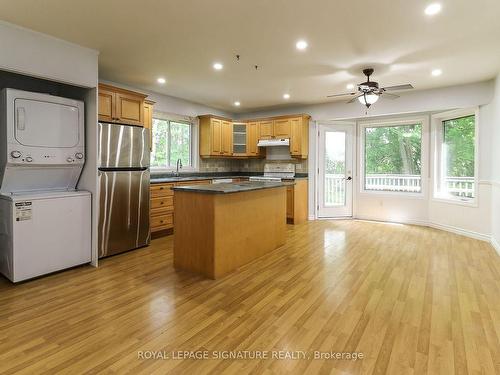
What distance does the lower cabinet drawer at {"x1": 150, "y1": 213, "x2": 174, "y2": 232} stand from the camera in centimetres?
466

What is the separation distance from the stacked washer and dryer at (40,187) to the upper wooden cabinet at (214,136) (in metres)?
3.04

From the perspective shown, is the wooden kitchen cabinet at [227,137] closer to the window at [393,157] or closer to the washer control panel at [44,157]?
the window at [393,157]

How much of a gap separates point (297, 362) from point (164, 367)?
2.62ft

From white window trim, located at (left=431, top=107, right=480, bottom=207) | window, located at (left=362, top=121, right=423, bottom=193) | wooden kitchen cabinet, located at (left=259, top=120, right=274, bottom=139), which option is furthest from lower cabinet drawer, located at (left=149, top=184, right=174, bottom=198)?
white window trim, located at (left=431, top=107, right=480, bottom=207)

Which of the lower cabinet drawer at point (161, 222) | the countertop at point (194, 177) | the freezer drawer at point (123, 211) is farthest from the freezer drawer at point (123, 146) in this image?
the lower cabinet drawer at point (161, 222)

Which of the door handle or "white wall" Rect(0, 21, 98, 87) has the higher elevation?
"white wall" Rect(0, 21, 98, 87)

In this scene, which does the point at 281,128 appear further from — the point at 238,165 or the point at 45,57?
the point at 45,57

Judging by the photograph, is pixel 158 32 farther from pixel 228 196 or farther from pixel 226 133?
pixel 226 133

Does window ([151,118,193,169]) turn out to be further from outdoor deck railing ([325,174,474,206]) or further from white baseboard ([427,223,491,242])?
white baseboard ([427,223,491,242])

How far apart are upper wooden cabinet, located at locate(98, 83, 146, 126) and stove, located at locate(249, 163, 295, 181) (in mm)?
2990

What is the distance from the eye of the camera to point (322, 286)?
2857mm

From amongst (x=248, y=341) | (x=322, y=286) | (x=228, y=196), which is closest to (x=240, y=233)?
(x=228, y=196)

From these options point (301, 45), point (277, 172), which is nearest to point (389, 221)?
point (277, 172)

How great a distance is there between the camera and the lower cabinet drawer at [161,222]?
15.3ft
